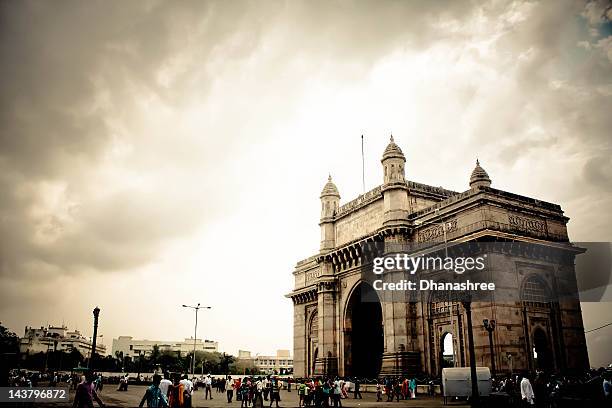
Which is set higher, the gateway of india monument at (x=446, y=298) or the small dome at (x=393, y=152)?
the small dome at (x=393, y=152)

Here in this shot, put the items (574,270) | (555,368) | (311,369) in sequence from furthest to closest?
(311,369), (574,270), (555,368)

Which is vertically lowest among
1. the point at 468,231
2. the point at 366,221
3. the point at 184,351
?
the point at 184,351

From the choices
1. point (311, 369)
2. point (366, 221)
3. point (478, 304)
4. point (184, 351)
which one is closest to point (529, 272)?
point (478, 304)

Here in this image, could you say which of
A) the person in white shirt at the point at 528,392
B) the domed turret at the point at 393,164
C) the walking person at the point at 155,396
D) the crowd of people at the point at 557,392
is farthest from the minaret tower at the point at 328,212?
the walking person at the point at 155,396

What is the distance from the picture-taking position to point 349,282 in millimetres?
43375

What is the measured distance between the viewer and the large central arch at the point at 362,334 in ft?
140

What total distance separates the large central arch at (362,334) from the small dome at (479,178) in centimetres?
1340

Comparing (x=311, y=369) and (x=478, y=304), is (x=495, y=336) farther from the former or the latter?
(x=311, y=369)

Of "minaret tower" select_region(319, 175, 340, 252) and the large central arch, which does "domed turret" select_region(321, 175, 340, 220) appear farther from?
the large central arch

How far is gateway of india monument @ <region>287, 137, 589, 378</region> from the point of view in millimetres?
29219

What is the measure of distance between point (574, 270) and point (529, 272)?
5.12 m

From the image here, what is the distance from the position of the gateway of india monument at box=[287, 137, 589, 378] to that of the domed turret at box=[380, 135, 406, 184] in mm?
88

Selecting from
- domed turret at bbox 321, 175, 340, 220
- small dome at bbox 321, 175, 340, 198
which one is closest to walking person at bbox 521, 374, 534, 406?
domed turret at bbox 321, 175, 340, 220

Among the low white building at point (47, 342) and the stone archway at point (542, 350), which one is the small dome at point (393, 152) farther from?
the low white building at point (47, 342)
